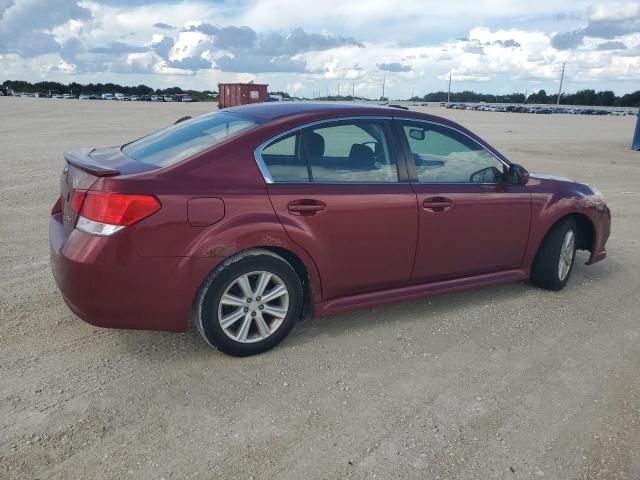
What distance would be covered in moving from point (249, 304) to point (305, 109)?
1.47 m

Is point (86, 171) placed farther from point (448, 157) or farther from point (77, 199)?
point (448, 157)

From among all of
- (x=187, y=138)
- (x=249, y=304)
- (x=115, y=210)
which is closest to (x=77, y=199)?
(x=115, y=210)

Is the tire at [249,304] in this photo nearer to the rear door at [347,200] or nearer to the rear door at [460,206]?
the rear door at [347,200]

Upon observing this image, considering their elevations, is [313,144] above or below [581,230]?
above

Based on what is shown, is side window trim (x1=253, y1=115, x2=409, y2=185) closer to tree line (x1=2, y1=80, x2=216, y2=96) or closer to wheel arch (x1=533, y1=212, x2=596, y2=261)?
wheel arch (x1=533, y1=212, x2=596, y2=261)

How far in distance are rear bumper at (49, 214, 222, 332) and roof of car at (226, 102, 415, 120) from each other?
47.7 inches

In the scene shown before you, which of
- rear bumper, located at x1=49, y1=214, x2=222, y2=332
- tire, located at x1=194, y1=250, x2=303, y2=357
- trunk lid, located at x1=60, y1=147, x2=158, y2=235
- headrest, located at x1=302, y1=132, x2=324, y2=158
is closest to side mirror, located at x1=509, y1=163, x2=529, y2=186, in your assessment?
headrest, located at x1=302, y1=132, x2=324, y2=158

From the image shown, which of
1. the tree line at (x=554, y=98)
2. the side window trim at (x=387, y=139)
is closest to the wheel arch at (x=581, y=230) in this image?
the side window trim at (x=387, y=139)

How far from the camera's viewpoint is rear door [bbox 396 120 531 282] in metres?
4.16

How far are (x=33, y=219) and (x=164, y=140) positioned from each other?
3.69 meters

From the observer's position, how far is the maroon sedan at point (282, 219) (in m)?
3.21

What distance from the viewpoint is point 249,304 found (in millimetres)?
3537

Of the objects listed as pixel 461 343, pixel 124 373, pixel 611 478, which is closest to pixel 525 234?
pixel 461 343

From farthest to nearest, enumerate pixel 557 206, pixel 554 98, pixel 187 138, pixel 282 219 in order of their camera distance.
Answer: pixel 554 98 < pixel 557 206 < pixel 187 138 < pixel 282 219
